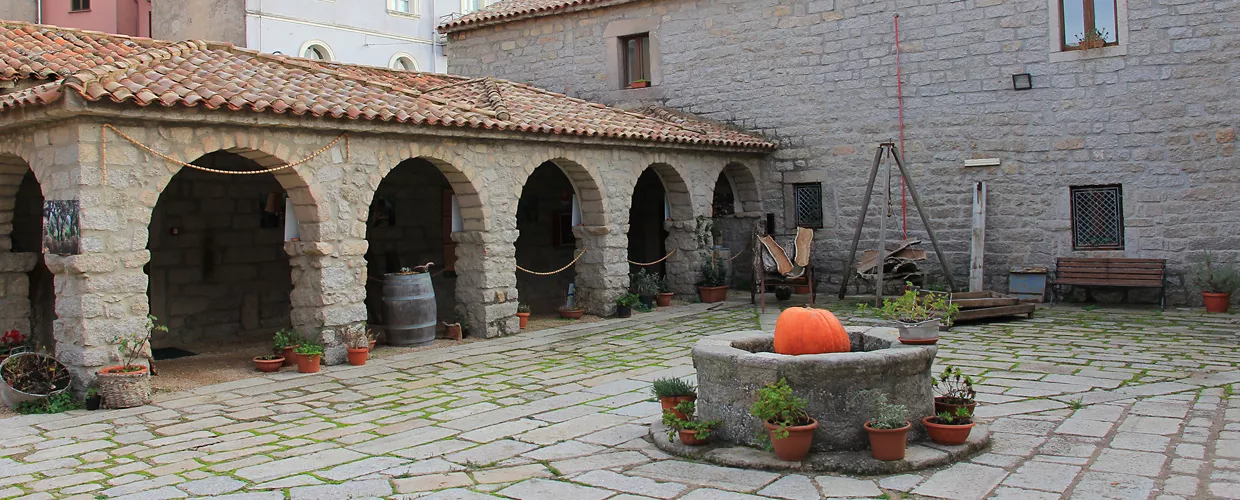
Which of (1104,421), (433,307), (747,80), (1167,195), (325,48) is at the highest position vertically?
(325,48)

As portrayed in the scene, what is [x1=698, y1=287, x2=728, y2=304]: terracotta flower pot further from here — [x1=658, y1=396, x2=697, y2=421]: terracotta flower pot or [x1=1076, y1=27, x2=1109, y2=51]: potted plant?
[x1=658, y1=396, x2=697, y2=421]: terracotta flower pot

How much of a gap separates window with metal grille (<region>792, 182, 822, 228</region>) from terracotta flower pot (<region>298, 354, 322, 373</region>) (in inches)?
315

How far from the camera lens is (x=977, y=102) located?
1249cm

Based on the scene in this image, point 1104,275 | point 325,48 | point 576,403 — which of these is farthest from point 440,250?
point 325,48

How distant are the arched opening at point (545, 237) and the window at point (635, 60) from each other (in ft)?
6.99

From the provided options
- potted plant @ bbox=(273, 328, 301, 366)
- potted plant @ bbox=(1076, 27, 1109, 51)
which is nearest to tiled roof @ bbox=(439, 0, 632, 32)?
potted plant @ bbox=(1076, 27, 1109, 51)

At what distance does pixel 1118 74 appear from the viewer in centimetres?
1165

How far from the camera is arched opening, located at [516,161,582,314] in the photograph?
13.8 meters

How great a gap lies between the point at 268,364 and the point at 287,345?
244 millimetres

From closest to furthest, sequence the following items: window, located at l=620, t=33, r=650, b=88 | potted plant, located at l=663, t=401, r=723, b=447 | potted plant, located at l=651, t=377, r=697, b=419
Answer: potted plant, located at l=663, t=401, r=723, b=447, potted plant, located at l=651, t=377, r=697, b=419, window, located at l=620, t=33, r=650, b=88

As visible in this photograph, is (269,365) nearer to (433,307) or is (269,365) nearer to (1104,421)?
(433,307)

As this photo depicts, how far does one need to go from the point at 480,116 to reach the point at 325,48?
555 inches

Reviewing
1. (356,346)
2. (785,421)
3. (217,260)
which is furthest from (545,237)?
(785,421)

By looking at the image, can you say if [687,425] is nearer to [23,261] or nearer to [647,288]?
[23,261]
